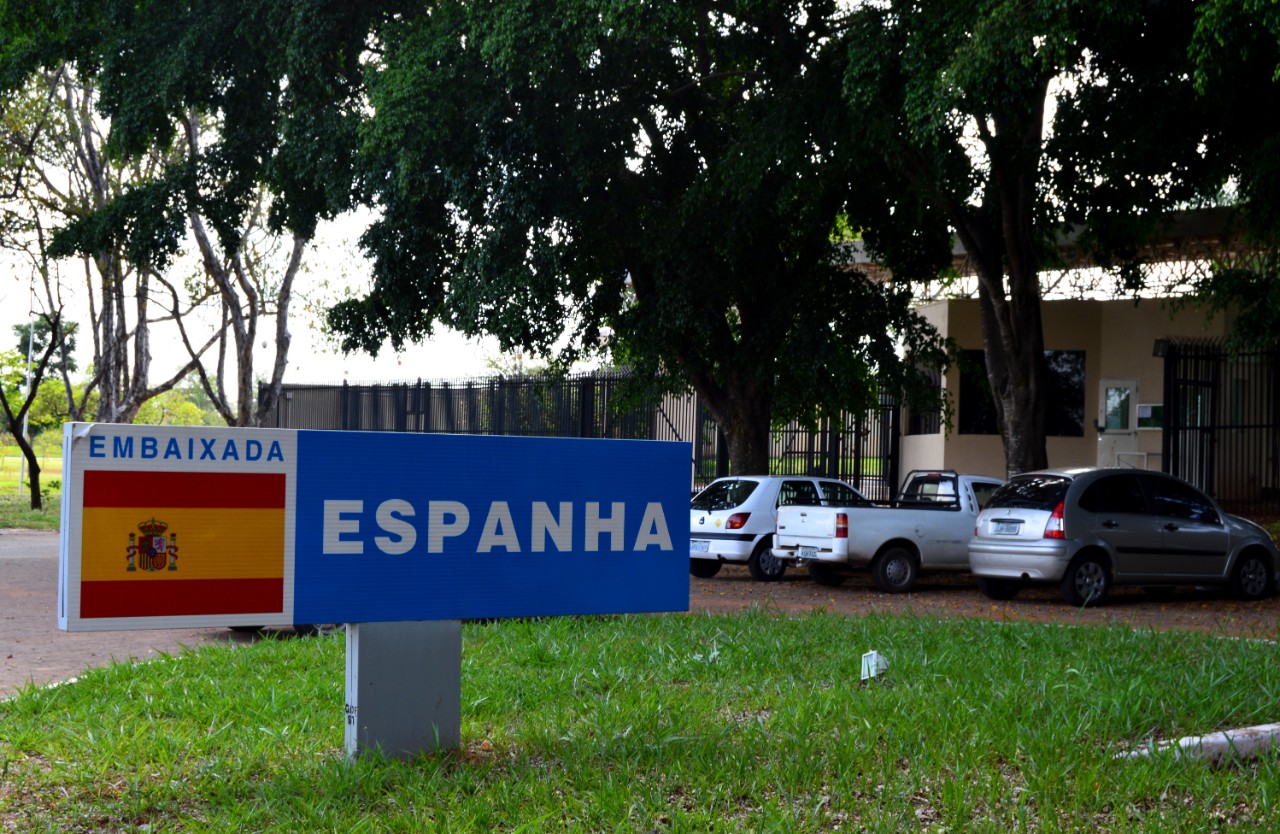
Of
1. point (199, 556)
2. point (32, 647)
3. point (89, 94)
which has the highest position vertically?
point (89, 94)

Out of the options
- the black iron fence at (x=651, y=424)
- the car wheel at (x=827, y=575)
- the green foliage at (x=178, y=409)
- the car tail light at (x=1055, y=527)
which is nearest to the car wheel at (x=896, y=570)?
the car wheel at (x=827, y=575)

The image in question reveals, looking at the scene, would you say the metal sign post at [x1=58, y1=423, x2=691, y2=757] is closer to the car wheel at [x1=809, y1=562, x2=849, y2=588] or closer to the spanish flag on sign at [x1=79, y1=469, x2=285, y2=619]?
the spanish flag on sign at [x1=79, y1=469, x2=285, y2=619]

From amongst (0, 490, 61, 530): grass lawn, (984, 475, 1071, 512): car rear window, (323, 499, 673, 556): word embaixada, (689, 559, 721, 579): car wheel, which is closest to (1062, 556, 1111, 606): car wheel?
(984, 475, 1071, 512): car rear window

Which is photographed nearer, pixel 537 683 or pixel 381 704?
pixel 381 704

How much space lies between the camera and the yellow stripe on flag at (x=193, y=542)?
17.7 ft

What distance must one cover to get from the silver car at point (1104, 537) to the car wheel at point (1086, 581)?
0.01m

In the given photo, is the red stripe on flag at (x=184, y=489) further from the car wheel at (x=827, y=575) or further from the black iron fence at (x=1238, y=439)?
the black iron fence at (x=1238, y=439)

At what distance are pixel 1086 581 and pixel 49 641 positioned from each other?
35.9 ft

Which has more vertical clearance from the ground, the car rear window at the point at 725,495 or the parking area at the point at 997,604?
the car rear window at the point at 725,495

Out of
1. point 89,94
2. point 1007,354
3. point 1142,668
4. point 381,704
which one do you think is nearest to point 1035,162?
point 1007,354

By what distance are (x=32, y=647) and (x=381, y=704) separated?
6.93 metres

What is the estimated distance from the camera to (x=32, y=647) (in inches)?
457

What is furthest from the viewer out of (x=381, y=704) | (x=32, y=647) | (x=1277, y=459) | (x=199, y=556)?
(x=1277, y=459)

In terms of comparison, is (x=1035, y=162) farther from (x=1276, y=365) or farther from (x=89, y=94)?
(x=89, y=94)
